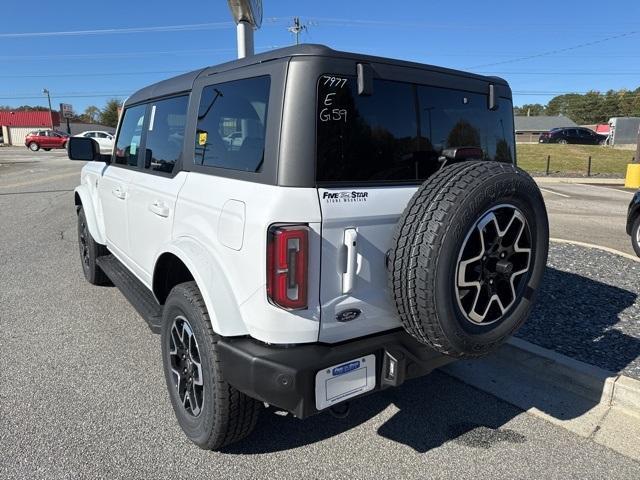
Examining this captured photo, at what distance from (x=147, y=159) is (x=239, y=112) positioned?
134cm

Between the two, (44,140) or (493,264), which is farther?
(44,140)

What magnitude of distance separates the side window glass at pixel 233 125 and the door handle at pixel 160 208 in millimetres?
375

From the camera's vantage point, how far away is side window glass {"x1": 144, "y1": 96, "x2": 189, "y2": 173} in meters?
3.00

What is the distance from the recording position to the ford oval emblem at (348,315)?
2.22 meters

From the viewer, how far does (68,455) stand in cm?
257

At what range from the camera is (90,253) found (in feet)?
16.8

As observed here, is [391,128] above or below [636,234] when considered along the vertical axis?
above

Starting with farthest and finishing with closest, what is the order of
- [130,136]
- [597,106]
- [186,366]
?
[597,106] → [130,136] → [186,366]

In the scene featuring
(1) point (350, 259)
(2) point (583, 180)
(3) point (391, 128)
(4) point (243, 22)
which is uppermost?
(4) point (243, 22)

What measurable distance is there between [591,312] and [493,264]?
2.70 meters

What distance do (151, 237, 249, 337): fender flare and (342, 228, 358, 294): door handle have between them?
512mm

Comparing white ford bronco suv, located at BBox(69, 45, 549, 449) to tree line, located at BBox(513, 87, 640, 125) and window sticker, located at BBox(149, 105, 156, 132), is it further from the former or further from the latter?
tree line, located at BBox(513, 87, 640, 125)

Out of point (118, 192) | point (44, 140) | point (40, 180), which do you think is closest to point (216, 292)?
point (118, 192)

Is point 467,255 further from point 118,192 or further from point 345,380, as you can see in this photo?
point 118,192
